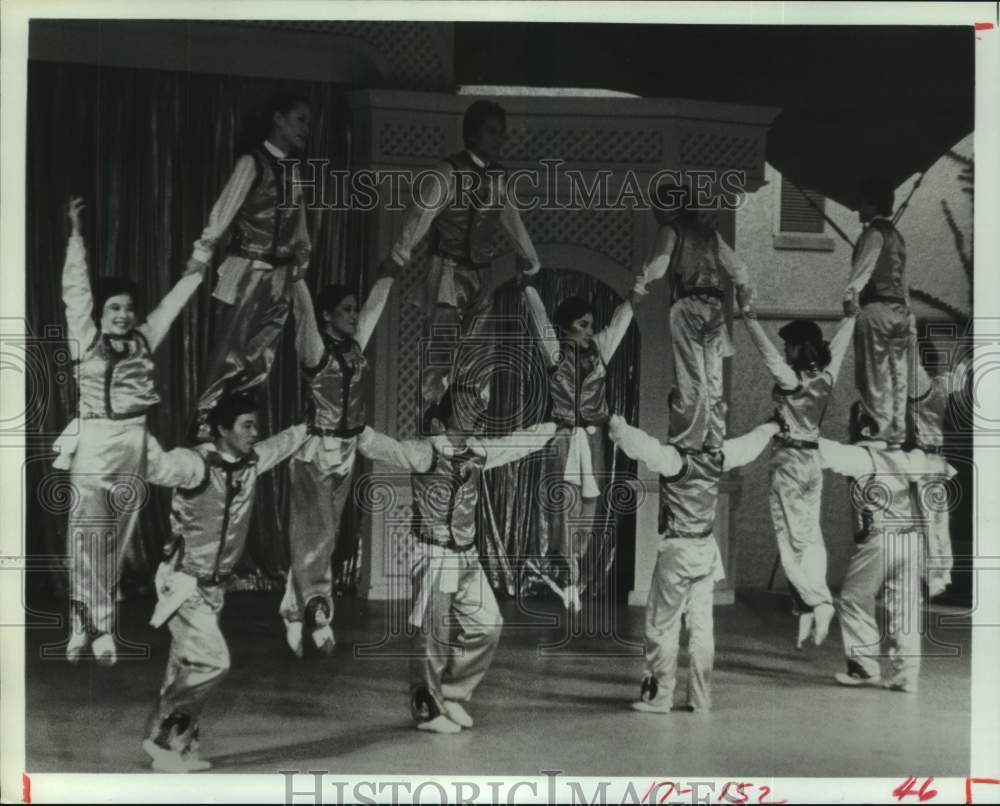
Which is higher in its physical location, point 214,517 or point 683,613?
point 214,517

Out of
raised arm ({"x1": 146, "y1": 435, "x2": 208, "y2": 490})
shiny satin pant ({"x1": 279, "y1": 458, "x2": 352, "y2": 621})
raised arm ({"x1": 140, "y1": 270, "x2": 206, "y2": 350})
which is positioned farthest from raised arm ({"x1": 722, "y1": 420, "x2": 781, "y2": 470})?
raised arm ({"x1": 140, "y1": 270, "x2": 206, "y2": 350})

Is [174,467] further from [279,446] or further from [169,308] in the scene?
[169,308]

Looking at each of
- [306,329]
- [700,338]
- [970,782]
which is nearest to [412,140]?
[306,329]

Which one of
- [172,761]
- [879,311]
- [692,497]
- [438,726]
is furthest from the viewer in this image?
[879,311]

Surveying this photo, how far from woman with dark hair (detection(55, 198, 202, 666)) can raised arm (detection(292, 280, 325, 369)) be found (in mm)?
439

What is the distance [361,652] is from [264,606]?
0.47 meters

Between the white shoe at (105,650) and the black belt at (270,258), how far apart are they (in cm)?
175

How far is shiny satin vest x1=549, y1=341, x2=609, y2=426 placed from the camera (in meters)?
7.58

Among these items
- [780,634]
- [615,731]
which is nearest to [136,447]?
[615,731]

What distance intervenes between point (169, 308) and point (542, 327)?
1631 mm

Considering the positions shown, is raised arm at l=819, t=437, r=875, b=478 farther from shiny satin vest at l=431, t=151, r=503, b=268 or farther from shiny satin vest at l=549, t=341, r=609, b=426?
shiny satin vest at l=431, t=151, r=503, b=268

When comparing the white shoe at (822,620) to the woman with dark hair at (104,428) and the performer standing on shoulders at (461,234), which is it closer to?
the performer standing on shoulders at (461,234)

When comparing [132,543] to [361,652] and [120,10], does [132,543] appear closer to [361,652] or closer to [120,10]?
[361,652]

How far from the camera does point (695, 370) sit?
7676 mm
